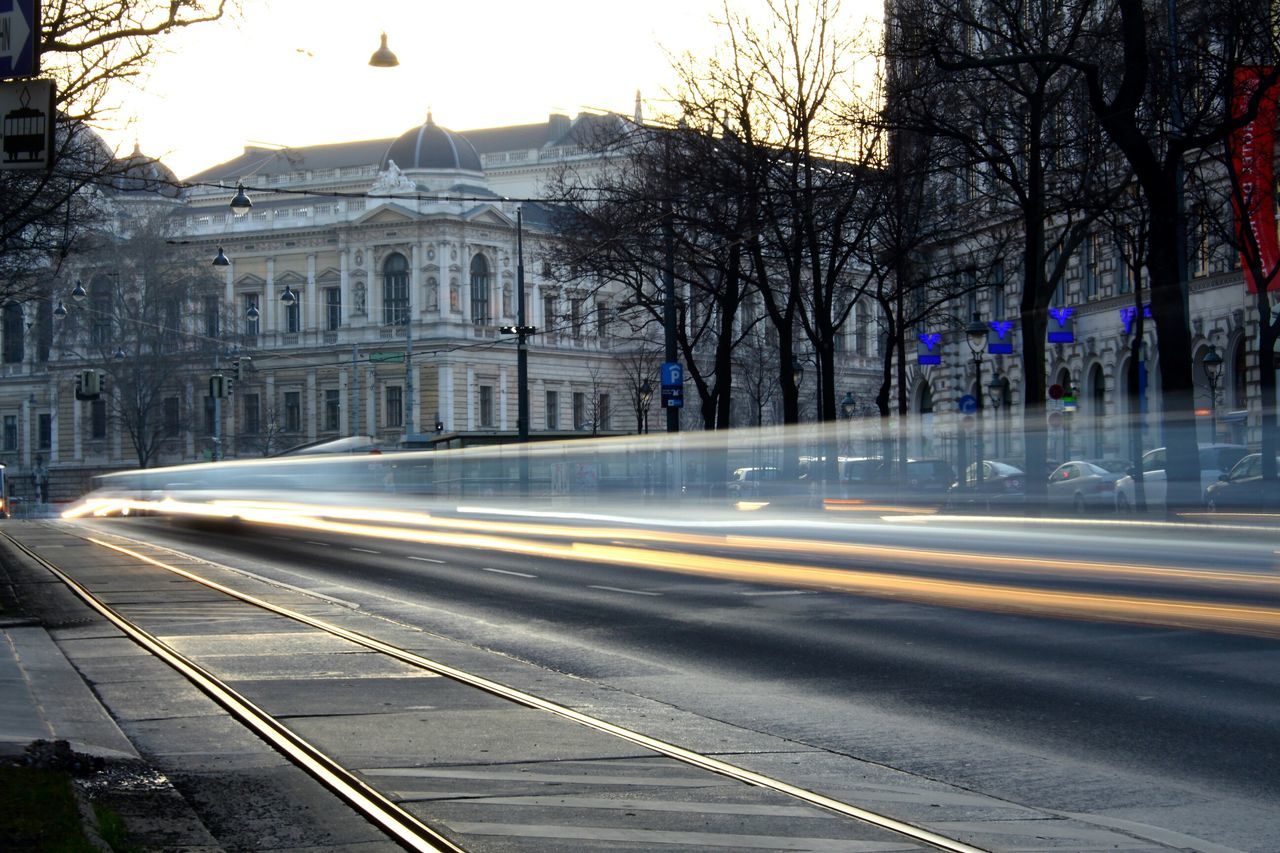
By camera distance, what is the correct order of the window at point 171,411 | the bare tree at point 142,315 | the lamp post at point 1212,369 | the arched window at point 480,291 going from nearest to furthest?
the lamp post at point 1212,369 < the bare tree at point 142,315 < the window at point 171,411 < the arched window at point 480,291

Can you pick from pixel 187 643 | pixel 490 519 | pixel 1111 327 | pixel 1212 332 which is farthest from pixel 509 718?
pixel 1111 327

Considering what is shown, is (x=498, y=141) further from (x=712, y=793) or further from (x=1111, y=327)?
(x=712, y=793)

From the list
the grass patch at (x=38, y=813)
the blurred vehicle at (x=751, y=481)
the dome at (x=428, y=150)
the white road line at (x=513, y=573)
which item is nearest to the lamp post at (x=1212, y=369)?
the blurred vehicle at (x=751, y=481)

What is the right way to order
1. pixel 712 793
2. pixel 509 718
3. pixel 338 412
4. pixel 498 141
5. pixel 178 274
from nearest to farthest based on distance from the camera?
pixel 712 793
pixel 509 718
pixel 178 274
pixel 338 412
pixel 498 141

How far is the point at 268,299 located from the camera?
4368 inches

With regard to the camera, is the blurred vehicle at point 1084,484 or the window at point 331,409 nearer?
the blurred vehicle at point 1084,484

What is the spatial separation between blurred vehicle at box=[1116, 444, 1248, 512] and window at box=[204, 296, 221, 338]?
272ft

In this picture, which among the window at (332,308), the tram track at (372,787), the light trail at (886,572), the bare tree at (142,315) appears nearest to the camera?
the tram track at (372,787)

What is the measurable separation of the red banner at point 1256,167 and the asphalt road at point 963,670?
1325cm

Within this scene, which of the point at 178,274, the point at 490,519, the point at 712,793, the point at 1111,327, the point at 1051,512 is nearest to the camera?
the point at 712,793

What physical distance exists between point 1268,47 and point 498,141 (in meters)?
105

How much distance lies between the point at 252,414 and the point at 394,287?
1262 centimetres

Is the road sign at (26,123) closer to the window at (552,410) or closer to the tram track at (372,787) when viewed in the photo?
the tram track at (372,787)

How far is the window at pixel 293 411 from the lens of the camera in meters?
109
